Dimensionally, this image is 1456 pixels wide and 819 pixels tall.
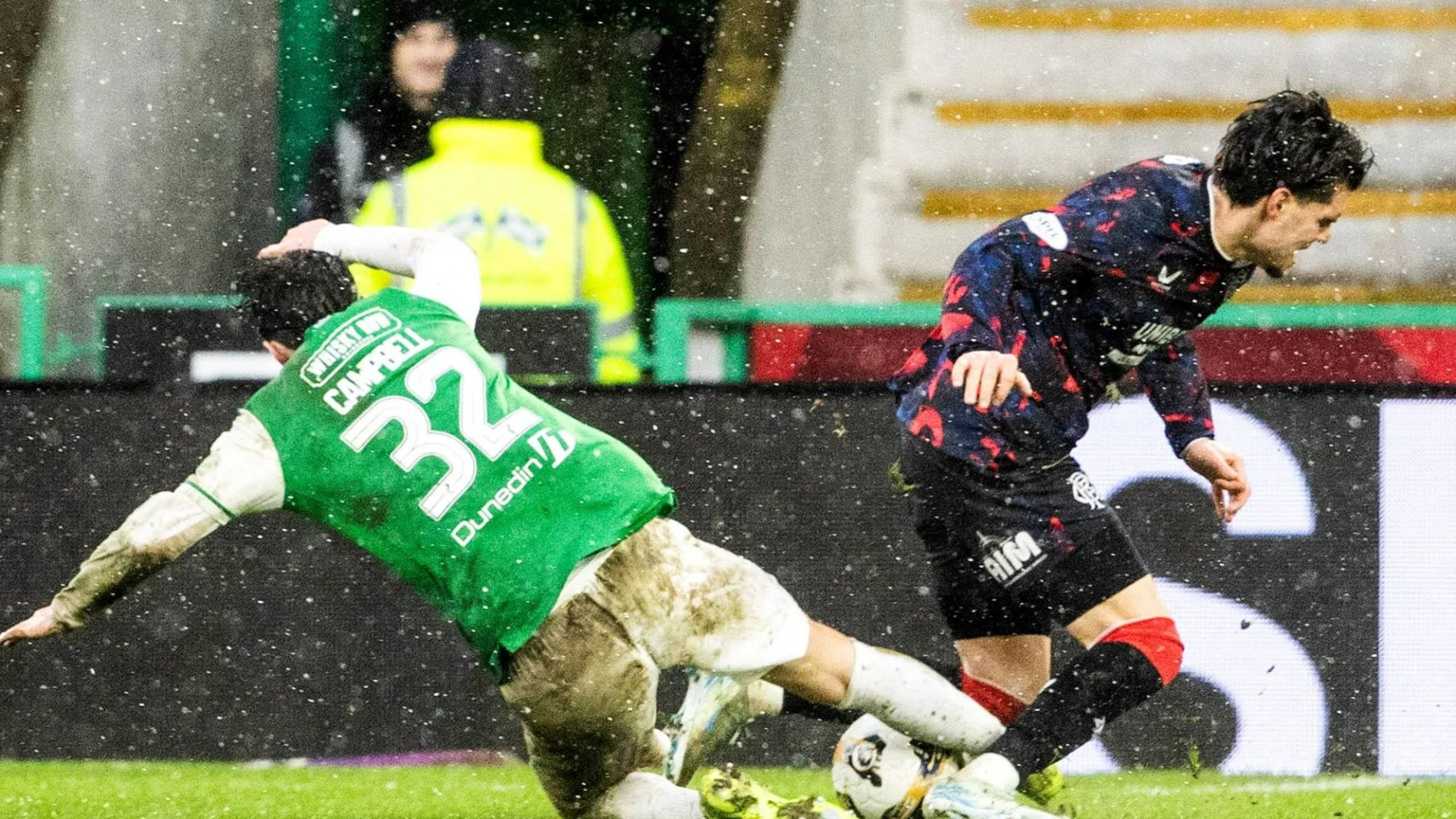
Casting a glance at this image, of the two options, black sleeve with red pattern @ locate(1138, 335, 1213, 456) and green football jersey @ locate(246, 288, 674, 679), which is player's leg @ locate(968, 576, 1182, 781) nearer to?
black sleeve with red pattern @ locate(1138, 335, 1213, 456)

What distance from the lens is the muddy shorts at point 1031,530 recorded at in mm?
4441

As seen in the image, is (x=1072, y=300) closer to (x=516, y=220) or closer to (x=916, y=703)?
(x=916, y=703)

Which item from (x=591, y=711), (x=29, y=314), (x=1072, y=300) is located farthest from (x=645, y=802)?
(x=29, y=314)

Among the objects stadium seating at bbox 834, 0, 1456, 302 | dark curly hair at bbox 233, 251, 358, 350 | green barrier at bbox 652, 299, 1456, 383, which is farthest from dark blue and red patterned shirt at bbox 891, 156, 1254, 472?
stadium seating at bbox 834, 0, 1456, 302

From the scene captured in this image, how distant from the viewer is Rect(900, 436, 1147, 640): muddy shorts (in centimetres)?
444

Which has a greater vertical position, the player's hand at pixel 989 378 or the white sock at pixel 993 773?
the player's hand at pixel 989 378

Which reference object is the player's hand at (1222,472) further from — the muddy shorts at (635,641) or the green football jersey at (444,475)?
the green football jersey at (444,475)

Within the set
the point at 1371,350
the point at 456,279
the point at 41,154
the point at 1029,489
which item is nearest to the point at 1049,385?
the point at 1029,489

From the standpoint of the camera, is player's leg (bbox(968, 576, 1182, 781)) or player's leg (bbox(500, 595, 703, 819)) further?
player's leg (bbox(968, 576, 1182, 781))

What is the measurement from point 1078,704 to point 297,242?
70.1 inches

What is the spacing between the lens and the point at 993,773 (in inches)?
164

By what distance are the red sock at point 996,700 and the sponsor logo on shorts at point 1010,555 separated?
1.13 ft

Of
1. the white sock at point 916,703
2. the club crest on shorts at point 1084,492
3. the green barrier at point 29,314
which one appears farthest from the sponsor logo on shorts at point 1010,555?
the green barrier at point 29,314

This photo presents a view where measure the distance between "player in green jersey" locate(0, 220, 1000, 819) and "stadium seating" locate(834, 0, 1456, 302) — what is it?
446 cm
